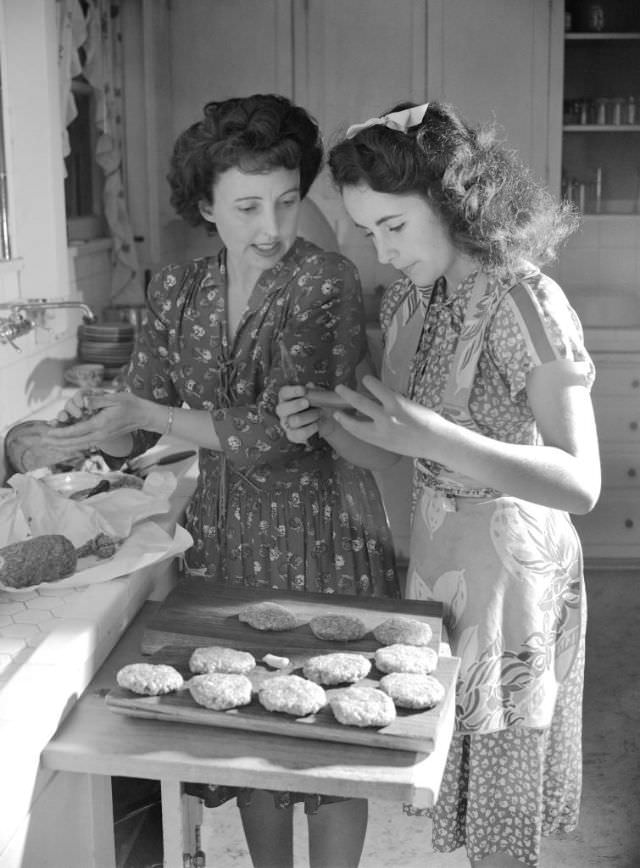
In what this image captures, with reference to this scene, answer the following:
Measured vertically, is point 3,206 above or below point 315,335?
above

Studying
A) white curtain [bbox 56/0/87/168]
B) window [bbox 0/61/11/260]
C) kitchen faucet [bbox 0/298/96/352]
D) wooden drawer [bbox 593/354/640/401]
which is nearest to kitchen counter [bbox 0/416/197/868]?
kitchen faucet [bbox 0/298/96/352]

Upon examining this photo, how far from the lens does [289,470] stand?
1.89 metres

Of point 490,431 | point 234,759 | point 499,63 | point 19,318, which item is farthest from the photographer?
point 499,63

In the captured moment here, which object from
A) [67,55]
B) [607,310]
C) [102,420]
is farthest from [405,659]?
[607,310]

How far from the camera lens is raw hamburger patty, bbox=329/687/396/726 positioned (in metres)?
1.16

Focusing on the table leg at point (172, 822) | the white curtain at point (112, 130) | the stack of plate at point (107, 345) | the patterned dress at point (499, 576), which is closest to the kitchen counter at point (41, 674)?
the table leg at point (172, 822)

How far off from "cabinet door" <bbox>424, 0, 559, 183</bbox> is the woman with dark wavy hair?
2.77 metres

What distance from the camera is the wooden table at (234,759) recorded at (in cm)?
111

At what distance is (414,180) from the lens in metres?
1.55

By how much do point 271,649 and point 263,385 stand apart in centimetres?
64

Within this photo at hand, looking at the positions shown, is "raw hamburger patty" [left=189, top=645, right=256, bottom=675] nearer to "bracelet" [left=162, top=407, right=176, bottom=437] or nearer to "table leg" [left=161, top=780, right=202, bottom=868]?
"table leg" [left=161, top=780, right=202, bottom=868]

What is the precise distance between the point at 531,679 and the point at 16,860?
80 cm

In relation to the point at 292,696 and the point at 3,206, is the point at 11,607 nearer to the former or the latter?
the point at 292,696

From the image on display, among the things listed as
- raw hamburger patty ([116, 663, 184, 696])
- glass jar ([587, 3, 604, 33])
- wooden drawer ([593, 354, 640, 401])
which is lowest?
wooden drawer ([593, 354, 640, 401])
